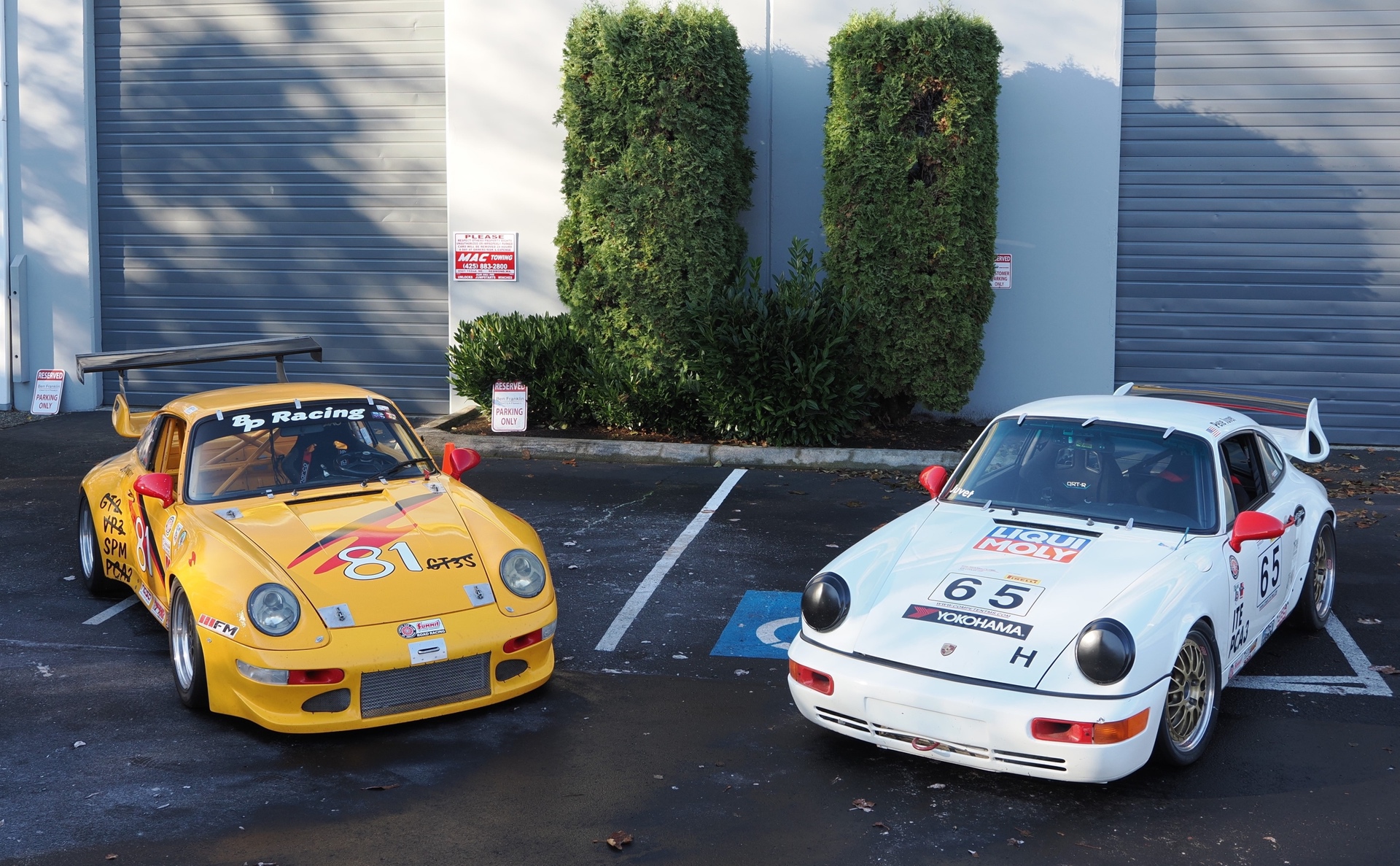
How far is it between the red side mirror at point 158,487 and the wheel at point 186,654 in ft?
1.88

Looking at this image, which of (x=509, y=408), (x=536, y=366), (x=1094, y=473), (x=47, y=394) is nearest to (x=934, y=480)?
(x=1094, y=473)

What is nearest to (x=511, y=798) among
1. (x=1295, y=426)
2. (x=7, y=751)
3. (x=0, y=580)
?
(x=7, y=751)

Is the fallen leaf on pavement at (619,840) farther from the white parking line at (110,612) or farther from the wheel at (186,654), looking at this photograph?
the white parking line at (110,612)

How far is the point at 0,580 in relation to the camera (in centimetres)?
794

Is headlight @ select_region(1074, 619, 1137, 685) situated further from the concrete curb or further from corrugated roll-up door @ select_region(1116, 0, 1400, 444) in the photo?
corrugated roll-up door @ select_region(1116, 0, 1400, 444)

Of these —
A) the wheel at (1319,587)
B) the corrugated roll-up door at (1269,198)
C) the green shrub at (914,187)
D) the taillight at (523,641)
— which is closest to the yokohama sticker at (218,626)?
the taillight at (523,641)

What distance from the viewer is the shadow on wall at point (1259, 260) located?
1279 cm

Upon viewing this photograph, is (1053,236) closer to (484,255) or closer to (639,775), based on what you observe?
(484,255)

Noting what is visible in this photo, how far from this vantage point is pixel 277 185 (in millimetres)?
14500

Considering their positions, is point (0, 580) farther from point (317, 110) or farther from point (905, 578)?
point (317, 110)

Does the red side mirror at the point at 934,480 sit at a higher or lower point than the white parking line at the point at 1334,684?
higher

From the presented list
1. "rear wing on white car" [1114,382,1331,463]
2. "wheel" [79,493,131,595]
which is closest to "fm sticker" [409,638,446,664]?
"wheel" [79,493,131,595]

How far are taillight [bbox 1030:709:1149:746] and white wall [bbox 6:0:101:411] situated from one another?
1297 centimetres

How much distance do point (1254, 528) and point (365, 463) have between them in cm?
455
